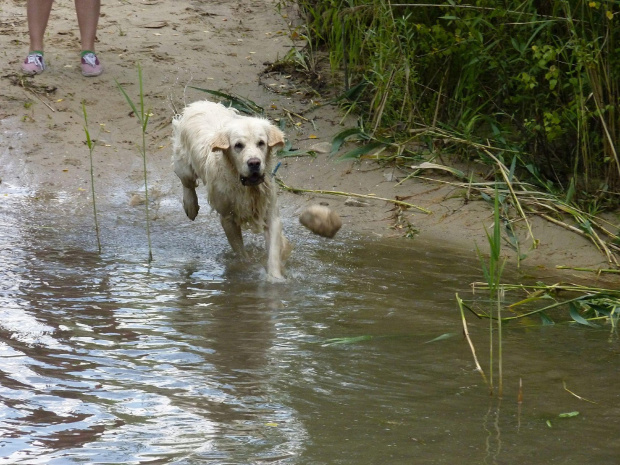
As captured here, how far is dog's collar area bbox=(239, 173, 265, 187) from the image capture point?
543cm

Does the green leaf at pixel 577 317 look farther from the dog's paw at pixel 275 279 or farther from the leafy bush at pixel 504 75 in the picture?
the leafy bush at pixel 504 75

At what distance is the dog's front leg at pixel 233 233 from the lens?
19.6ft

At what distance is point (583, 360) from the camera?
13.1 ft

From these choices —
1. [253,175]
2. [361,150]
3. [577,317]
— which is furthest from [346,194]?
[577,317]

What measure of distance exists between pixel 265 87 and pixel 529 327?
4.85 m

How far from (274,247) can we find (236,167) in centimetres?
57

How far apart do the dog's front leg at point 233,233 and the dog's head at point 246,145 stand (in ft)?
1.62

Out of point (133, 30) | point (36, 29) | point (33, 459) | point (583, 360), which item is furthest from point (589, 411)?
point (133, 30)

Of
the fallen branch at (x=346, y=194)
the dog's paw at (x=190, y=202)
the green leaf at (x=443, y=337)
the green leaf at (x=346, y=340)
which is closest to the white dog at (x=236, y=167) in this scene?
the dog's paw at (x=190, y=202)

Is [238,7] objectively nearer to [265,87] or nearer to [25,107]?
[265,87]

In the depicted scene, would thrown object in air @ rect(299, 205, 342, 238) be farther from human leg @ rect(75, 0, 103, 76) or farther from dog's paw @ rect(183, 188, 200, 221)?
human leg @ rect(75, 0, 103, 76)

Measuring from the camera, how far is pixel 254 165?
537 cm

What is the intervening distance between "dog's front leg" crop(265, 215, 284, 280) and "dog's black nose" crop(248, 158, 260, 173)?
1.77ft

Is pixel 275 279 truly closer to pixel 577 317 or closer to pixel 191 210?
pixel 191 210
